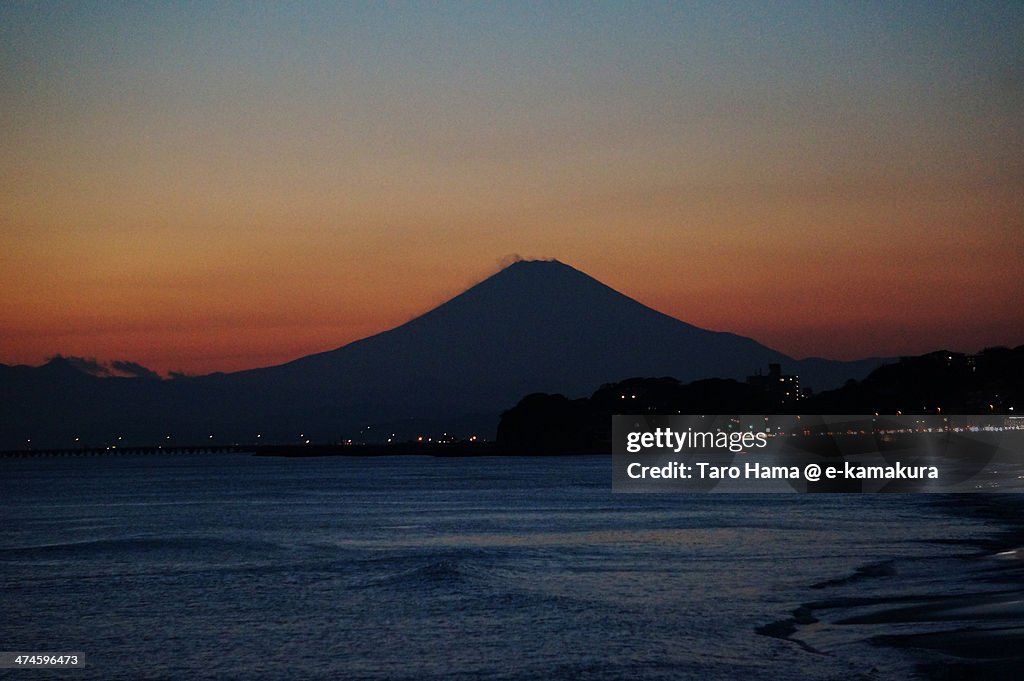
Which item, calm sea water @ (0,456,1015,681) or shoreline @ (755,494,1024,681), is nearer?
shoreline @ (755,494,1024,681)

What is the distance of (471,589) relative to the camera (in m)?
32.0

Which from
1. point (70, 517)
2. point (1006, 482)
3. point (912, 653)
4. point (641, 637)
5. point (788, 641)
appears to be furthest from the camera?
point (1006, 482)

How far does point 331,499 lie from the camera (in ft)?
293

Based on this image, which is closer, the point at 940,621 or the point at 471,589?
Result: the point at 940,621

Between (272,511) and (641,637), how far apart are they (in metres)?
53.9

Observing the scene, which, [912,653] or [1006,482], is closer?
[912,653]

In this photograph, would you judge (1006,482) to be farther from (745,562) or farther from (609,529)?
(745,562)

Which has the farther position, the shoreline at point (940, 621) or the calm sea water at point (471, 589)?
the calm sea water at point (471, 589)

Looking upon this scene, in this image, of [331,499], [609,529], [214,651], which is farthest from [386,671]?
[331,499]

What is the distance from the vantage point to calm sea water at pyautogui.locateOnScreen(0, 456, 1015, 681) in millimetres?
21516

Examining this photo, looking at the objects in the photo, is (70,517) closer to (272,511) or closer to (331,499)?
(272,511)

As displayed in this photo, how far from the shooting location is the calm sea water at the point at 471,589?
21516mm

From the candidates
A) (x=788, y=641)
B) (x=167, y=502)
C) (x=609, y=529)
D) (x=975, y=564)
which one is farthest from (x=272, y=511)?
(x=788, y=641)

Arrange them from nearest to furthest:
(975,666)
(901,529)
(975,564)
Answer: (975,666)
(975,564)
(901,529)
